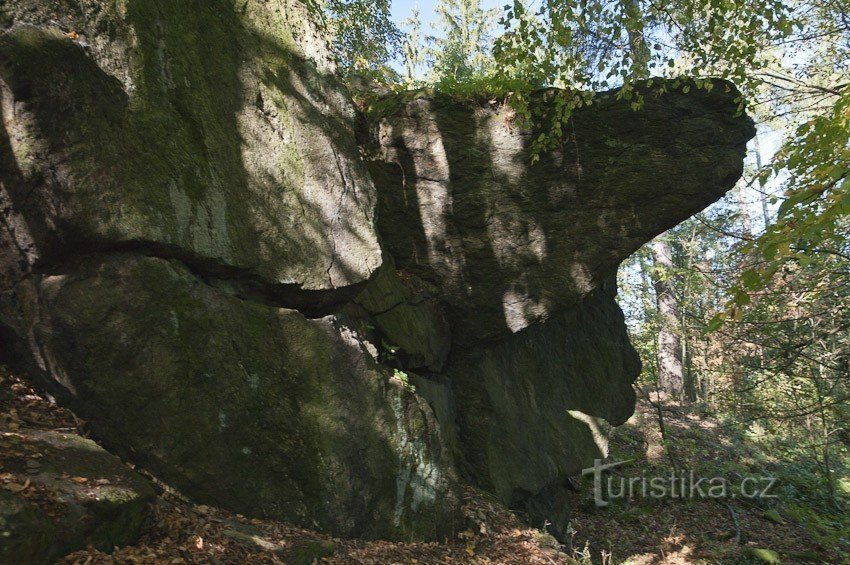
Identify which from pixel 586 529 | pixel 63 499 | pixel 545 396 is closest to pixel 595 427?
pixel 545 396

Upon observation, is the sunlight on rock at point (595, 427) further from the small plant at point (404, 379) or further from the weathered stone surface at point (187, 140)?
the weathered stone surface at point (187, 140)

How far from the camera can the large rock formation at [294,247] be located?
4.14 meters

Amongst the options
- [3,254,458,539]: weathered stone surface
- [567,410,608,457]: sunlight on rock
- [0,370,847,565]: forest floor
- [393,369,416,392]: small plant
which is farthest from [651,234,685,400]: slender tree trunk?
[3,254,458,539]: weathered stone surface

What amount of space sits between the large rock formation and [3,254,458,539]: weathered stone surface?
18 millimetres

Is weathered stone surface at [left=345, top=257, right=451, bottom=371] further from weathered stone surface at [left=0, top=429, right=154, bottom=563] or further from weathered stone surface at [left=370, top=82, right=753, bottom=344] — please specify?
weathered stone surface at [left=0, top=429, right=154, bottom=563]

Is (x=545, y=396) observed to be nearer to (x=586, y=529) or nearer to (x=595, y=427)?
(x=595, y=427)

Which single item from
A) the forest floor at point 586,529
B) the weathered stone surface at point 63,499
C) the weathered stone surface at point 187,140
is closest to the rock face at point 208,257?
the weathered stone surface at point 187,140

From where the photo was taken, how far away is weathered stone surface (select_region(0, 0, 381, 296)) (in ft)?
13.1

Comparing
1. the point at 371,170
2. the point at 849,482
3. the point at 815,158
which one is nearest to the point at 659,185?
the point at 815,158

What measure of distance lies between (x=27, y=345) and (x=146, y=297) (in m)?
0.91

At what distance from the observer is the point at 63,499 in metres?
3.14

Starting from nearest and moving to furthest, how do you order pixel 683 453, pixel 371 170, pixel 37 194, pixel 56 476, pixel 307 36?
pixel 56 476 → pixel 37 194 → pixel 307 36 → pixel 371 170 → pixel 683 453

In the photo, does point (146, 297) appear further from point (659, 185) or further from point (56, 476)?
point (659, 185)

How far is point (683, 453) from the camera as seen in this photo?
13.4 metres
